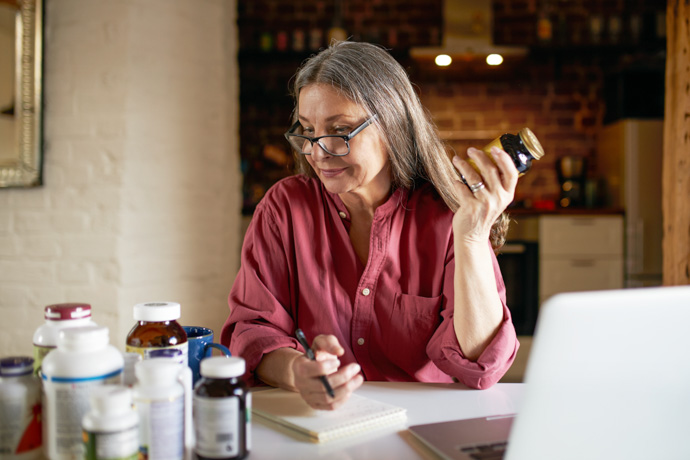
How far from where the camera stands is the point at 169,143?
2.76 m

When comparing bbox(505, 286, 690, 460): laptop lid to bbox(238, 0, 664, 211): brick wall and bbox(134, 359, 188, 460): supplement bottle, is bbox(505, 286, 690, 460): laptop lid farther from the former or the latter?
bbox(238, 0, 664, 211): brick wall

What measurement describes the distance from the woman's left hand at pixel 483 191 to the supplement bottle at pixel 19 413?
733 millimetres

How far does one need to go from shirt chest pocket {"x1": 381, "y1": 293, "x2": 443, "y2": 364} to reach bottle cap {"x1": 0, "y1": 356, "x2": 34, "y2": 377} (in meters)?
0.75

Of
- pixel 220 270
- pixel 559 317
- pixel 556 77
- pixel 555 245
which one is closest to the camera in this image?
pixel 559 317

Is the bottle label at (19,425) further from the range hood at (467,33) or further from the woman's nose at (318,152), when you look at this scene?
the range hood at (467,33)

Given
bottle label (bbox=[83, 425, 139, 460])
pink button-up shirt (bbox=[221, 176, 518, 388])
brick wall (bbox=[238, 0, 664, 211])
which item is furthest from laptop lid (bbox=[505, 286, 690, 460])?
brick wall (bbox=[238, 0, 664, 211])

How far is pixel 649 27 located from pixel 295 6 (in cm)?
237

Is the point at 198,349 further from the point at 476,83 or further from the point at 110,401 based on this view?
the point at 476,83

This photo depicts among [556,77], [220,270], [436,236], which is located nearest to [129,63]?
[220,270]

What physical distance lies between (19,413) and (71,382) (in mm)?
84

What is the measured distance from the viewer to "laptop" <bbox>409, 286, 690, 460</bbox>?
0.54 meters

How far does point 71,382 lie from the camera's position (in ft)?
2.07

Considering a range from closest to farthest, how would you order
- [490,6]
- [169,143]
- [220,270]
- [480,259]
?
[480,259], [169,143], [220,270], [490,6]

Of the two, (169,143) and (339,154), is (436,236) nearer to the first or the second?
(339,154)
